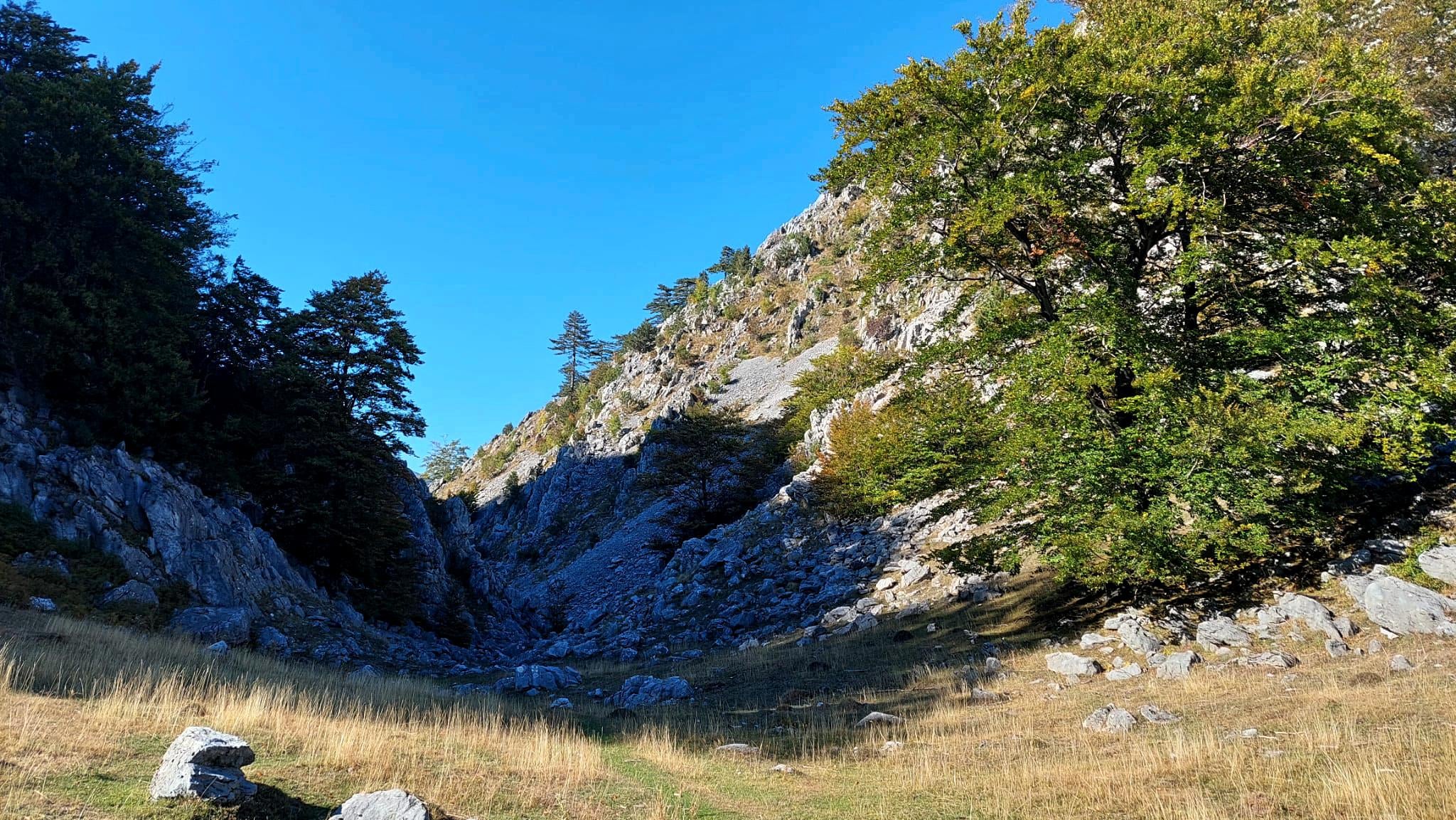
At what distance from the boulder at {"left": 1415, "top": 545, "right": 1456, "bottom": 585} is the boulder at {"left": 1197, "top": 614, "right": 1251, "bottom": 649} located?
300cm

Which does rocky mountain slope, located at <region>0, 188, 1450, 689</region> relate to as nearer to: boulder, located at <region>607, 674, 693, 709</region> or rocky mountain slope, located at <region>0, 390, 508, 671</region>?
rocky mountain slope, located at <region>0, 390, 508, 671</region>

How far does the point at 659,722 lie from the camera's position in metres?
12.0

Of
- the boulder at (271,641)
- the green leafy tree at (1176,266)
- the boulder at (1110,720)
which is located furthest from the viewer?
the boulder at (271,641)

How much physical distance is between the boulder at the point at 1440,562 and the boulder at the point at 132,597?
89.7 ft

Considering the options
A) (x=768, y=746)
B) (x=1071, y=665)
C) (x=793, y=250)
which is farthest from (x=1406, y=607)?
(x=793, y=250)

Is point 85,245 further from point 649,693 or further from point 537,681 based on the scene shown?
point 649,693

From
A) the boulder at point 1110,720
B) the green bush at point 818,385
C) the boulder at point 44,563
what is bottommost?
the boulder at point 1110,720

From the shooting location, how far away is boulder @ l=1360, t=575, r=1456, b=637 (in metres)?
10.4

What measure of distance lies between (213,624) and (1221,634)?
74.6 ft

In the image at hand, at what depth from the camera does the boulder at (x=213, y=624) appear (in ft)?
56.3

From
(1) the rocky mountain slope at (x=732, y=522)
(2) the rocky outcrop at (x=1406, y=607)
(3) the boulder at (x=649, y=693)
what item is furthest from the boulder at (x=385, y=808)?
(2) the rocky outcrop at (x=1406, y=607)

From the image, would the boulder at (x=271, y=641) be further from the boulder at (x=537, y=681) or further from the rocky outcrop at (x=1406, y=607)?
the rocky outcrop at (x=1406, y=607)

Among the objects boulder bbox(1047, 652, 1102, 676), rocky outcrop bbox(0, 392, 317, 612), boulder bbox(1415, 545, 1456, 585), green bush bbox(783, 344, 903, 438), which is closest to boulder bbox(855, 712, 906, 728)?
boulder bbox(1047, 652, 1102, 676)

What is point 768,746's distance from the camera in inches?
397
